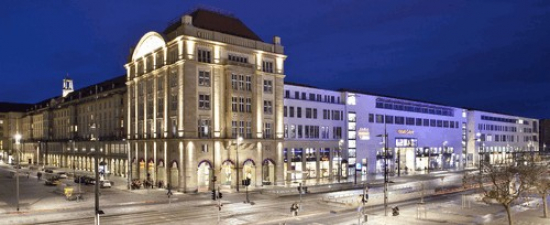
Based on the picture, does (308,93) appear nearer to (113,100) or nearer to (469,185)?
(469,185)

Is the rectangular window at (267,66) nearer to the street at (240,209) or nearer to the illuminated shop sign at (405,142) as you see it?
the street at (240,209)

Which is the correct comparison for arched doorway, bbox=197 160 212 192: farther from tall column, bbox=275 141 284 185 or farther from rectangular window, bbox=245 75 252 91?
rectangular window, bbox=245 75 252 91

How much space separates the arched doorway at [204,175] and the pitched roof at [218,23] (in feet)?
67.4

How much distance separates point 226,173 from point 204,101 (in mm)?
11901

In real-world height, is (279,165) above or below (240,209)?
above

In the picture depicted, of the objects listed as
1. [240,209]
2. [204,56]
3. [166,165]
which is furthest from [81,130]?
[240,209]

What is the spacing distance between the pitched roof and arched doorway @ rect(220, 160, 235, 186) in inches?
801

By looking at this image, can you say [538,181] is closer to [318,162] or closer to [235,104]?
[235,104]

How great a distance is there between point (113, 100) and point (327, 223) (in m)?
71.2

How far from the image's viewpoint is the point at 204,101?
6875 centimetres

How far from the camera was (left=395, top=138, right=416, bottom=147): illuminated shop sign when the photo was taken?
352ft

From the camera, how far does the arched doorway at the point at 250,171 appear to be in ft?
241

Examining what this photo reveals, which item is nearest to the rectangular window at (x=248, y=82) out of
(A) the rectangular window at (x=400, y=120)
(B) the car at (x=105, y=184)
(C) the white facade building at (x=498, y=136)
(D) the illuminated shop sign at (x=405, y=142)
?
(B) the car at (x=105, y=184)

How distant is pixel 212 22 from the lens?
74.2m
